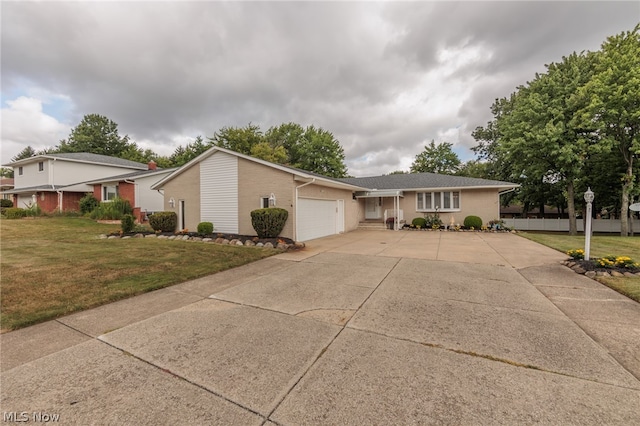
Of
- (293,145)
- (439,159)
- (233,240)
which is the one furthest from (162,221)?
(439,159)

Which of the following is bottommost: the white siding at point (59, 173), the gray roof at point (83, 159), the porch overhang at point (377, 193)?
the porch overhang at point (377, 193)

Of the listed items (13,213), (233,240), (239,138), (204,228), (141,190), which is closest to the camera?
(233,240)

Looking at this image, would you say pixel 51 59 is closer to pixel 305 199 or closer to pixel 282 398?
pixel 305 199

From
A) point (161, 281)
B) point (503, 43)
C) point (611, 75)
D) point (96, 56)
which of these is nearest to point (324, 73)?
point (503, 43)

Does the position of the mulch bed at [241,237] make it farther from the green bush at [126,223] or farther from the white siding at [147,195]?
the white siding at [147,195]

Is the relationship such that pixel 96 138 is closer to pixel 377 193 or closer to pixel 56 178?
pixel 56 178

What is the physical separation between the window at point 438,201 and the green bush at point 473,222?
1.39 metres

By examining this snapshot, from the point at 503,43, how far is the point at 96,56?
17093 millimetres

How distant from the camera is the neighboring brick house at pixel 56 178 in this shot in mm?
20016

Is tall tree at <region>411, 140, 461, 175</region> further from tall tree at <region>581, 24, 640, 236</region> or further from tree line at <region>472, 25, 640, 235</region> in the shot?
tall tree at <region>581, 24, 640, 236</region>

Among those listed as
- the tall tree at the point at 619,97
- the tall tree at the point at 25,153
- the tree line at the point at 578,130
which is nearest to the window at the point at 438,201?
the tree line at the point at 578,130

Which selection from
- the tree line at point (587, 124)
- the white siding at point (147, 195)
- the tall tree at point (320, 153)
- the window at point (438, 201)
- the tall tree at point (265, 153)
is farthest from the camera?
the tall tree at point (320, 153)

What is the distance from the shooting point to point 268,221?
10.3 m

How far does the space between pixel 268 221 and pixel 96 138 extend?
47.4m
